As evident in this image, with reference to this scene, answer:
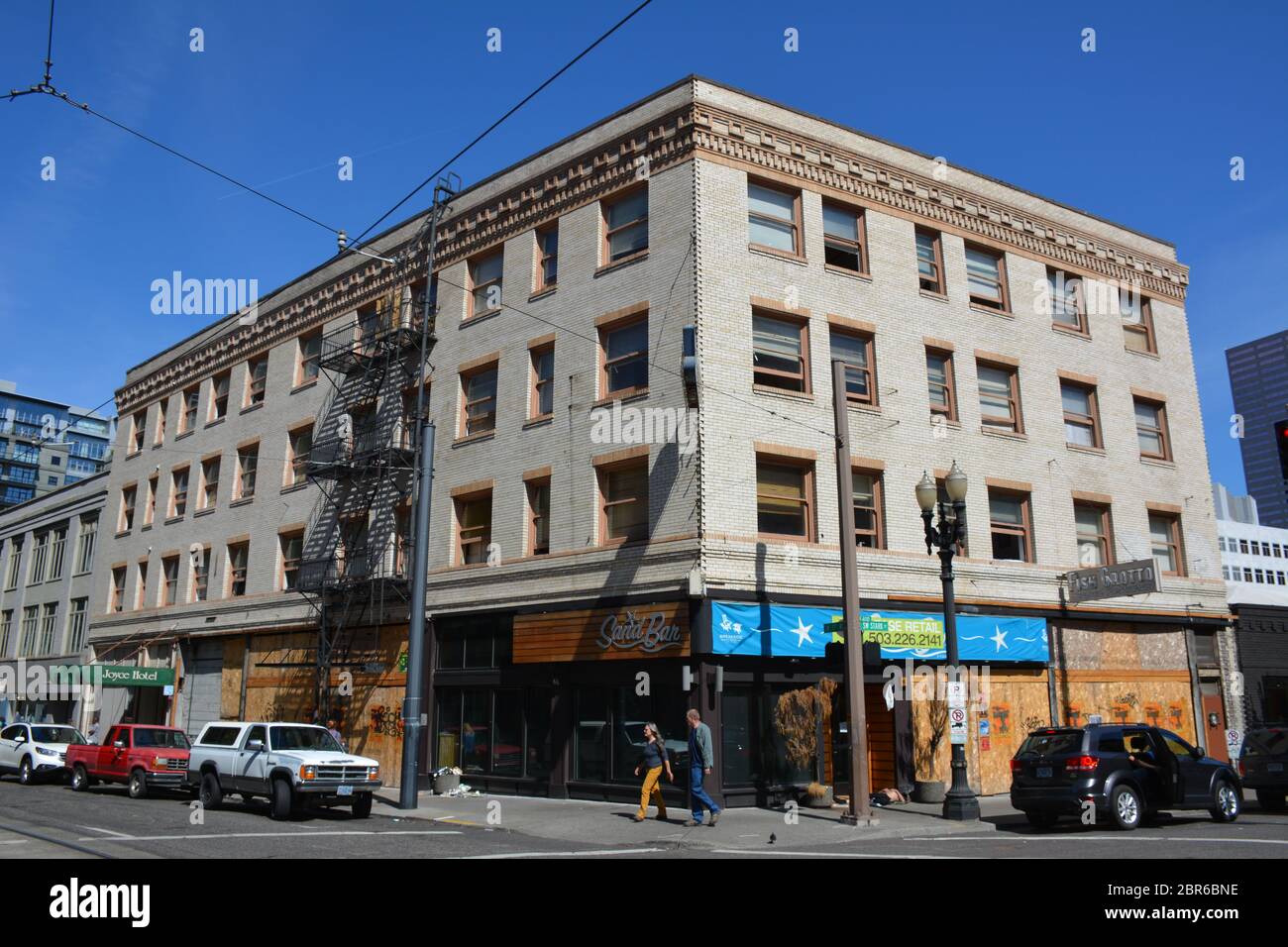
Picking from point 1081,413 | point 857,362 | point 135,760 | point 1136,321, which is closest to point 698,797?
point 857,362

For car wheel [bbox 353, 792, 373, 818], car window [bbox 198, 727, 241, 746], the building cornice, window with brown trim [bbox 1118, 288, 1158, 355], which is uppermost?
the building cornice

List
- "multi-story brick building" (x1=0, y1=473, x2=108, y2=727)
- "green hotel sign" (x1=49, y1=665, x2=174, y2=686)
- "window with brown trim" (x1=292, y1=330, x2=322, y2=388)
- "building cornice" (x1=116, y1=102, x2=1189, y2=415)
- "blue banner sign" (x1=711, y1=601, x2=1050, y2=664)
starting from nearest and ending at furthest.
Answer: "blue banner sign" (x1=711, y1=601, x2=1050, y2=664) → "building cornice" (x1=116, y1=102, x2=1189, y2=415) → "window with brown trim" (x1=292, y1=330, x2=322, y2=388) → "green hotel sign" (x1=49, y1=665, x2=174, y2=686) → "multi-story brick building" (x1=0, y1=473, x2=108, y2=727)

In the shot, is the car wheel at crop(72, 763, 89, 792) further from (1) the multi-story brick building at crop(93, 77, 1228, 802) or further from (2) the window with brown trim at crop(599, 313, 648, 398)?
(2) the window with brown trim at crop(599, 313, 648, 398)

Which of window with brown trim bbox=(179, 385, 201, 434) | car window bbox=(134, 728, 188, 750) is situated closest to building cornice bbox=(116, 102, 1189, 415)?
window with brown trim bbox=(179, 385, 201, 434)

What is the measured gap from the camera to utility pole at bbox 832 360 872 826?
16828 mm

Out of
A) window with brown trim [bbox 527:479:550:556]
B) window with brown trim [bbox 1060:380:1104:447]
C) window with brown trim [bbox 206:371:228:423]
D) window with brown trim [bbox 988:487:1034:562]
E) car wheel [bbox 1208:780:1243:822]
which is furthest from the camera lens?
window with brown trim [bbox 206:371:228:423]

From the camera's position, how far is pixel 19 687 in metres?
43.4

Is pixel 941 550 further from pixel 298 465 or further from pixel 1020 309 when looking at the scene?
pixel 298 465

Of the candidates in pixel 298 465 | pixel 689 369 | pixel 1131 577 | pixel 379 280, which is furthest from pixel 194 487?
pixel 1131 577

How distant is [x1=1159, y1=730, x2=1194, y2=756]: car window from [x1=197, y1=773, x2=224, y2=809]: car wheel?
55.6 feet

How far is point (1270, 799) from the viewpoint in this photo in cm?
1881

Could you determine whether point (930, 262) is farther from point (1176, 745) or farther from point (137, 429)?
point (137, 429)

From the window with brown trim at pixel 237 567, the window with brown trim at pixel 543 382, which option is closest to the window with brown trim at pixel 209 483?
the window with brown trim at pixel 237 567

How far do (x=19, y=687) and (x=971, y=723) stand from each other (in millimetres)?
40362
